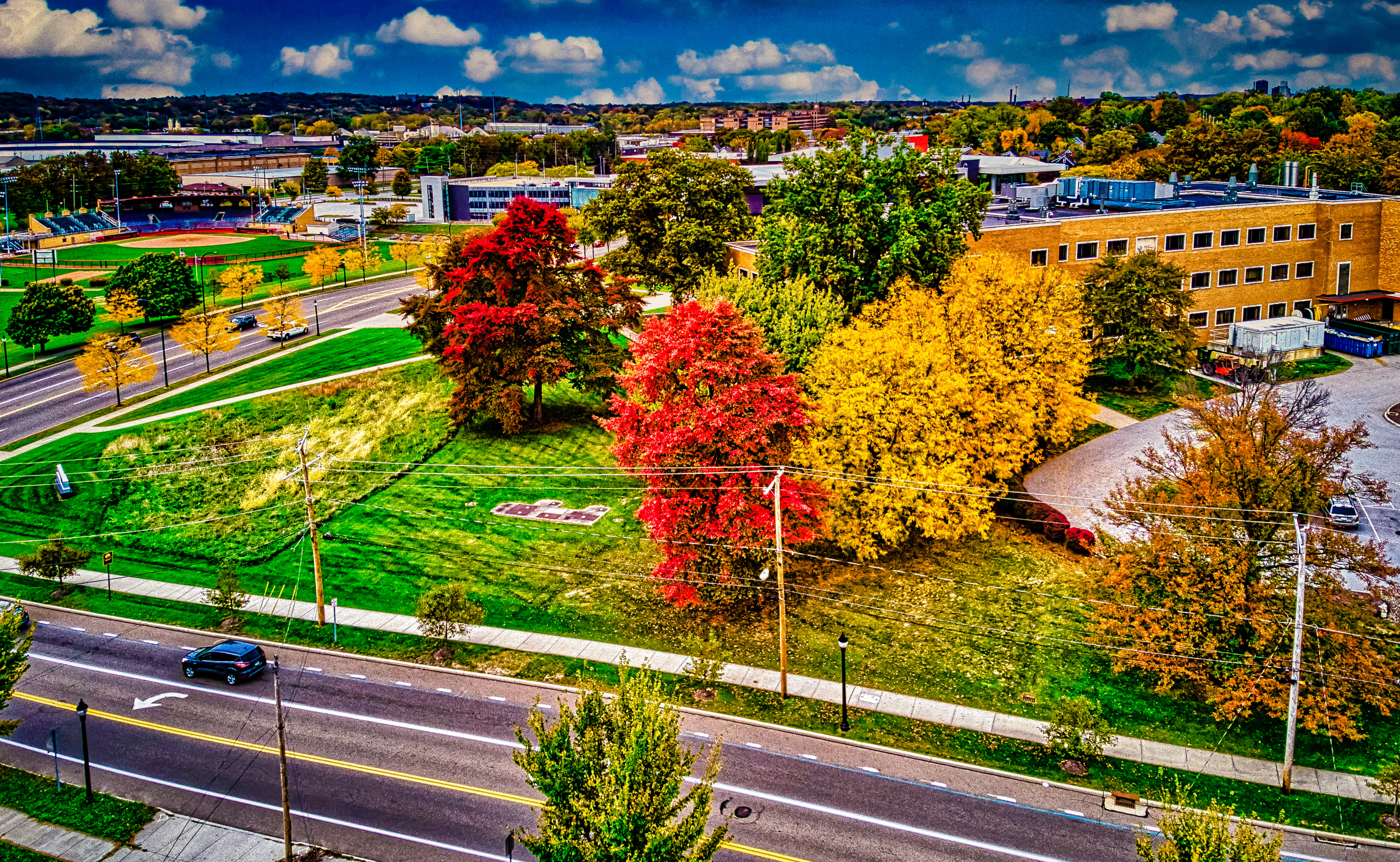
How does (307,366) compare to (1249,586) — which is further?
(307,366)

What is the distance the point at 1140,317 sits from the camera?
6150 centimetres

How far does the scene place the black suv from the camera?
3566cm

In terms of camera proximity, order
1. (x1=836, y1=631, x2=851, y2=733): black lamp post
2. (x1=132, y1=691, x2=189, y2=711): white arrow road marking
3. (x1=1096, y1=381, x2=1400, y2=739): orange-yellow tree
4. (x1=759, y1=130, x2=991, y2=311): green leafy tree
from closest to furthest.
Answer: (x1=1096, y1=381, x2=1400, y2=739): orange-yellow tree → (x1=836, y1=631, x2=851, y2=733): black lamp post → (x1=132, y1=691, x2=189, y2=711): white arrow road marking → (x1=759, y1=130, x2=991, y2=311): green leafy tree

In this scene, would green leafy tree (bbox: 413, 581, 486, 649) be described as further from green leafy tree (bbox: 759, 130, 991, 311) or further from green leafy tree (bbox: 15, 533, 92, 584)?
green leafy tree (bbox: 759, 130, 991, 311)

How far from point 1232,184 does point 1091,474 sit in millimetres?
42477

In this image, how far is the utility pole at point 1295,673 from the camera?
27875mm

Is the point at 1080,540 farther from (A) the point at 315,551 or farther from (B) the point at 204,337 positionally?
(B) the point at 204,337

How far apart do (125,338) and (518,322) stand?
110 ft

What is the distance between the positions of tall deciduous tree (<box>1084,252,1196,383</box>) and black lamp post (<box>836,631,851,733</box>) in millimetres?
37621

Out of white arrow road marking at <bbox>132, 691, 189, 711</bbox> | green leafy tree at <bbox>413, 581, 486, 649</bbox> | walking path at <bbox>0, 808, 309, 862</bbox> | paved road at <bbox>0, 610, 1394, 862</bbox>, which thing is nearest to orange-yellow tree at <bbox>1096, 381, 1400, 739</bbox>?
paved road at <bbox>0, 610, 1394, 862</bbox>

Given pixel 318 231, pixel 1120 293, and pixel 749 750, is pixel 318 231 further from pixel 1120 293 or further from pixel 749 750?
pixel 749 750

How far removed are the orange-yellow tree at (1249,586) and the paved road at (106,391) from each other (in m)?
62.1

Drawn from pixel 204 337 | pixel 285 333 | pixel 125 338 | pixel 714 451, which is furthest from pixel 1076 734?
pixel 285 333

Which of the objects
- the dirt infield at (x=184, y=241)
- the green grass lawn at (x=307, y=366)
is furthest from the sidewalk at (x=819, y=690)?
the dirt infield at (x=184, y=241)
